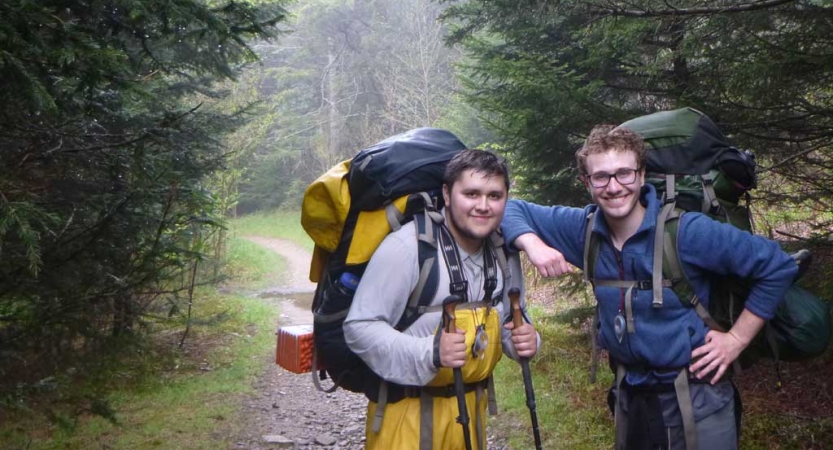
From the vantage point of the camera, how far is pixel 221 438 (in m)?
6.85

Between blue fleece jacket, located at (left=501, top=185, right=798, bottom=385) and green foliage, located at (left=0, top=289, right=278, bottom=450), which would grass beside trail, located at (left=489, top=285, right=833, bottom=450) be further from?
green foliage, located at (left=0, top=289, right=278, bottom=450)

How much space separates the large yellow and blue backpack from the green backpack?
2.53 ft

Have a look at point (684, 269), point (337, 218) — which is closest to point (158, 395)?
point (337, 218)

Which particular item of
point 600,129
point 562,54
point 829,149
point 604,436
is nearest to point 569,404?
point 604,436

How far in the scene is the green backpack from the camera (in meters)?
2.75

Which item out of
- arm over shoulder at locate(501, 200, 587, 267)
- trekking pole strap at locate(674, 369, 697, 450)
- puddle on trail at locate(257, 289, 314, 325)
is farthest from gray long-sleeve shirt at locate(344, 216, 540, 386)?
puddle on trail at locate(257, 289, 314, 325)

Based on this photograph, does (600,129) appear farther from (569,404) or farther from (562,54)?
(562,54)

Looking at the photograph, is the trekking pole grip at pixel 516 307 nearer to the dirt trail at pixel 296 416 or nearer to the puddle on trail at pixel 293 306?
the dirt trail at pixel 296 416

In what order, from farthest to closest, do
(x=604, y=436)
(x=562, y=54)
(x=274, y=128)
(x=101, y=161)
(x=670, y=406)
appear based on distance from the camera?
1. (x=274, y=128)
2. (x=562, y=54)
3. (x=604, y=436)
4. (x=101, y=161)
5. (x=670, y=406)

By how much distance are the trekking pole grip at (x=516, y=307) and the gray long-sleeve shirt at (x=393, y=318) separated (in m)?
0.30

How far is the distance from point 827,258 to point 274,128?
34999mm

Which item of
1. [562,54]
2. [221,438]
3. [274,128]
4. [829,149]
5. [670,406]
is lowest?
[221,438]

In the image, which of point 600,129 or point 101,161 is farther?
point 101,161

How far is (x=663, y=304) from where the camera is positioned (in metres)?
2.75
